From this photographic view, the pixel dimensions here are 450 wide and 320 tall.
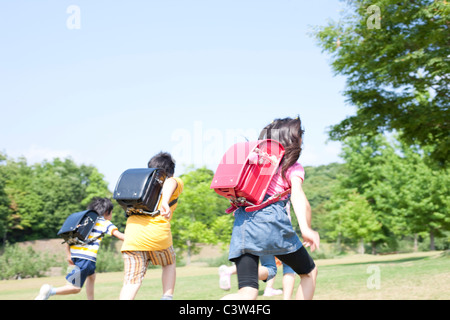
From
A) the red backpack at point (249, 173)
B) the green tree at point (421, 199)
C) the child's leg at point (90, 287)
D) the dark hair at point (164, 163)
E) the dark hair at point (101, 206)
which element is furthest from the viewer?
the green tree at point (421, 199)

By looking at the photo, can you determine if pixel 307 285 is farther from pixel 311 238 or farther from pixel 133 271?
pixel 133 271

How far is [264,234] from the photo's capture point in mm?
3520

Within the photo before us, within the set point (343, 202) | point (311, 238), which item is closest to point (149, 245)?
point (311, 238)

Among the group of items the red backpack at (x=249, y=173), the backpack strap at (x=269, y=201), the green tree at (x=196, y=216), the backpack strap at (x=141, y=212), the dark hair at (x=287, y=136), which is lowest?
the green tree at (x=196, y=216)

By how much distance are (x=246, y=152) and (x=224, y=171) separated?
24cm

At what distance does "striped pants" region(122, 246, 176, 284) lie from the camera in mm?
4793

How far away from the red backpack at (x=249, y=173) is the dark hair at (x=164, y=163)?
1591 mm

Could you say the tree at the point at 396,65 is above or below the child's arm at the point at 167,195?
above

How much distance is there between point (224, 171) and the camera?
372 centimetres

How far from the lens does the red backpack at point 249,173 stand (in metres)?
3.60

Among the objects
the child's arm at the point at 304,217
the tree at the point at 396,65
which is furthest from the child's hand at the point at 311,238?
the tree at the point at 396,65

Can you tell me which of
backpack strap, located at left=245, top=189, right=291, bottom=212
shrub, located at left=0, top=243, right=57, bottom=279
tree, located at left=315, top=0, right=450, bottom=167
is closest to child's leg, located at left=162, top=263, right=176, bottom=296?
backpack strap, located at left=245, top=189, right=291, bottom=212

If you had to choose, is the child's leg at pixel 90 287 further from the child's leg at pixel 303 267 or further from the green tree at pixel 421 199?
the green tree at pixel 421 199
